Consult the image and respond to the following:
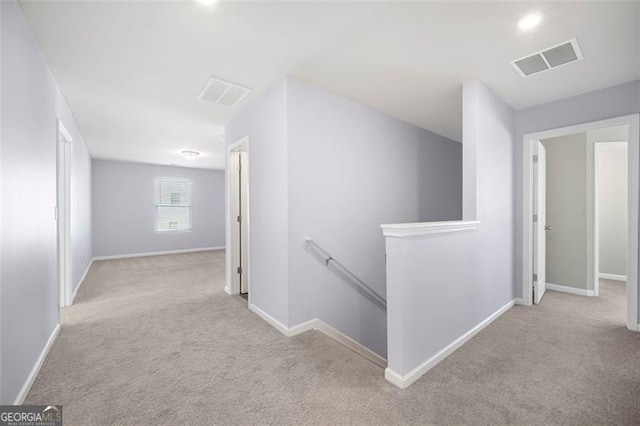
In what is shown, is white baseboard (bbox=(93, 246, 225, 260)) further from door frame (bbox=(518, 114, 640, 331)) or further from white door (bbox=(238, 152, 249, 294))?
door frame (bbox=(518, 114, 640, 331))

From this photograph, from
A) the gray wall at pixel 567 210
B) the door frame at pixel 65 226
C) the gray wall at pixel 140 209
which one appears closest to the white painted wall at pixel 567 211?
the gray wall at pixel 567 210

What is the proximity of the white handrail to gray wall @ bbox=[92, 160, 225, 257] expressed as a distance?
665cm

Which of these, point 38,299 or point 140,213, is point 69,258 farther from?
point 140,213

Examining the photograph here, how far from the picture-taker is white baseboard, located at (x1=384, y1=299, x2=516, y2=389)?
72.7 inches

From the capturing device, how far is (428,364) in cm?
204

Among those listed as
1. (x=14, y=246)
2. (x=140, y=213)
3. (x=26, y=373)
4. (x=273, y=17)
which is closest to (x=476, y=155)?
(x=273, y=17)

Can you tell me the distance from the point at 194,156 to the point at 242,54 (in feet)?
15.2

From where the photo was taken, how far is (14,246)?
5.47 ft

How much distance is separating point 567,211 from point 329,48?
4194mm

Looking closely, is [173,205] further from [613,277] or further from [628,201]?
[613,277]

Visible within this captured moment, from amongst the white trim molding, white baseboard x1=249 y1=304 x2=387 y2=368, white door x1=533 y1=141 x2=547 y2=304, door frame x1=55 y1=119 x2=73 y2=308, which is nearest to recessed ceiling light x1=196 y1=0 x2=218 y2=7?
the white trim molding

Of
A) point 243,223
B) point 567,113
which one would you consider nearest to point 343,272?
point 243,223

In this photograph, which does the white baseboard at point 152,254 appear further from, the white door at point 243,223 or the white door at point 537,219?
the white door at point 537,219

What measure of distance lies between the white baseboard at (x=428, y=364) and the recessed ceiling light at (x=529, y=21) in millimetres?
2507
